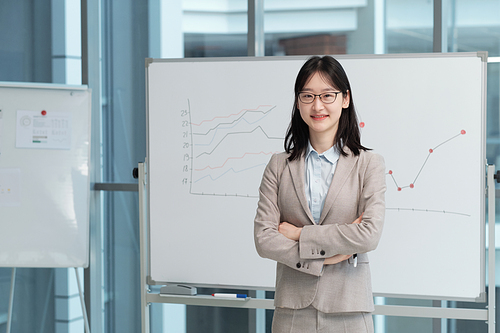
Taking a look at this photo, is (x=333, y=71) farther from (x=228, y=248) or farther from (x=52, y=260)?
(x=52, y=260)

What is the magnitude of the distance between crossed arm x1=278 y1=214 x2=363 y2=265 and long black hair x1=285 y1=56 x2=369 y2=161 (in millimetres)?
197

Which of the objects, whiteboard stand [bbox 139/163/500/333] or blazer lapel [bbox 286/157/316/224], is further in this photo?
whiteboard stand [bbox 139/163/500/333]

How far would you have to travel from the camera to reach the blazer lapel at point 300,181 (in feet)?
4.22

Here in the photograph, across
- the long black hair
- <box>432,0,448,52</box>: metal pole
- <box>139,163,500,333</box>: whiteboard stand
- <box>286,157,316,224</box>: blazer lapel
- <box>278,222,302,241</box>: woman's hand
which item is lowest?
<box>139,163,500,333</box>: whiteboard stand

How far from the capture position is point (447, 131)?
2.03m

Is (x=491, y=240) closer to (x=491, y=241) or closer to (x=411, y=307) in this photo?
(x=491, y=241)

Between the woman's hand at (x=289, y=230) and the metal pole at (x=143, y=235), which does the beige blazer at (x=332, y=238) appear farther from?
the metal pole at (x=143, y=235)

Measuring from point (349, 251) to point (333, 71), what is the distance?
514 mm

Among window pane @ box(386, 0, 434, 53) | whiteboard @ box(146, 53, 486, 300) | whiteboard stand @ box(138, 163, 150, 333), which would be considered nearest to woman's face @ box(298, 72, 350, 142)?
whiteboard @ box(146, 53, 486, 300)

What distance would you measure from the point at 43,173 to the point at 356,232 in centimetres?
193

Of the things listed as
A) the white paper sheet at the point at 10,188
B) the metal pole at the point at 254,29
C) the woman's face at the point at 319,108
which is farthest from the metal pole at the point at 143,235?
the woman's face at the point at 319,108

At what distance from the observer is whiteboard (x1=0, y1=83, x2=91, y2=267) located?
8.18ft

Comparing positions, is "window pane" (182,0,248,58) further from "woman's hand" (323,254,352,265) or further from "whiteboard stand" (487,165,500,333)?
"woman's hand" (323,254,352,265)

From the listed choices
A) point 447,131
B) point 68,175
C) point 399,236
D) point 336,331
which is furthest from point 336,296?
point 68,175
